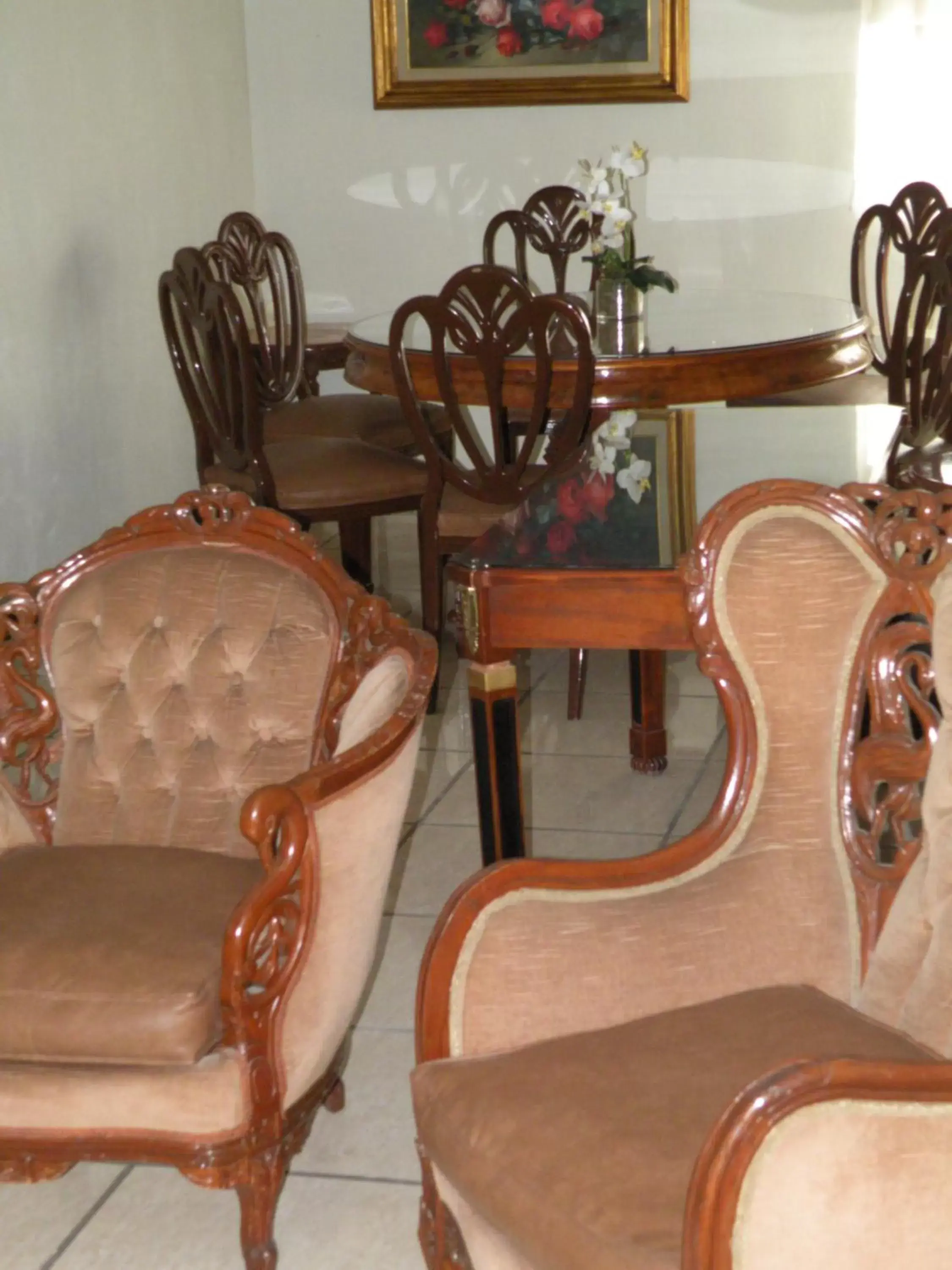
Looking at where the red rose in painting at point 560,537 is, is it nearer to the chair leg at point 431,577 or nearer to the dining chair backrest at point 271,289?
the chair leg at point 431,577

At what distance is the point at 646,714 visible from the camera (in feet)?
11.2

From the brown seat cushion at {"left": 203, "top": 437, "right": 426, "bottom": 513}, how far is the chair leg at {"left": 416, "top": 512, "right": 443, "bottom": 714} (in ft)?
0.69

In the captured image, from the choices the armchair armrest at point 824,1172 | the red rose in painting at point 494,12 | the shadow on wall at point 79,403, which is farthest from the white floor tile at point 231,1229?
A: the red rose in painting at point 494,12

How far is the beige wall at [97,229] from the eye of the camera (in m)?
4.37

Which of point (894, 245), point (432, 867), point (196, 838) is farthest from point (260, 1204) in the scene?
point (894, 245)

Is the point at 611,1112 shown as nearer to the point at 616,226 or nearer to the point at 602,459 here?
the point at 602,459

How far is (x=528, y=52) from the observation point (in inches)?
222

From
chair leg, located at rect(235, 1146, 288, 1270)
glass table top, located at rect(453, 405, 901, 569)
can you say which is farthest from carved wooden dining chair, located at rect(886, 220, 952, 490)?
chair leg, located at rect(235, 1146, 288, 1270)

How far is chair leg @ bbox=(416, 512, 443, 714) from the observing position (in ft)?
12.3

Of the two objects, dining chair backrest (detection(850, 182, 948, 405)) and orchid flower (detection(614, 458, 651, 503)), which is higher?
dining chair backrest (detection(850, 182, 948, 405))

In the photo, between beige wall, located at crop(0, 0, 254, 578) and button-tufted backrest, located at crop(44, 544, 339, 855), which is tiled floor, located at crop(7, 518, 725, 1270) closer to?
button-tufted backrest, located at crop(44, 544, 339, 855)

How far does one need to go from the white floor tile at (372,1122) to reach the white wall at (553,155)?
404 centimetres

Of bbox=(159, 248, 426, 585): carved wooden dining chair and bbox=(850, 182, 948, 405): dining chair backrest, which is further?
bbox=(850, 182, 948, 405): dining chair backrest

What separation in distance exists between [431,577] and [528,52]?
8.97 feet
